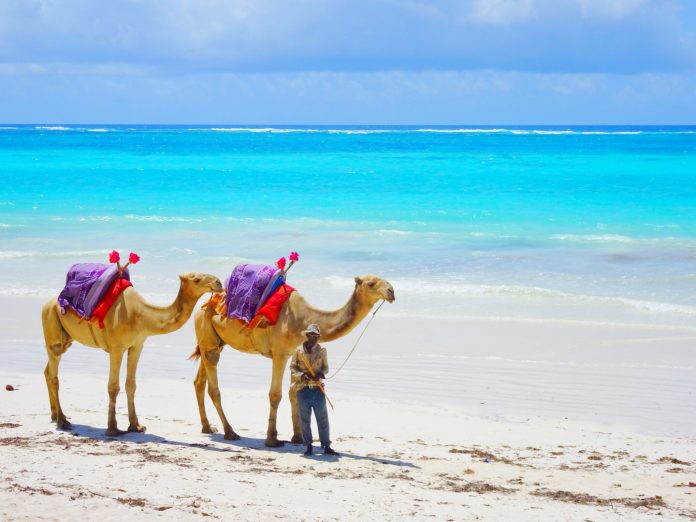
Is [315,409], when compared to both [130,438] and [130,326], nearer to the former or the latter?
[130,438]

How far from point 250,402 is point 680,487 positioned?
190 inches

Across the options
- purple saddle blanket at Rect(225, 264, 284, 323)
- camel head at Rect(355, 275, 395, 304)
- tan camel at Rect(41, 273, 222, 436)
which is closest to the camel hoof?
tan camel at Rect(41, 273, 222, 436)

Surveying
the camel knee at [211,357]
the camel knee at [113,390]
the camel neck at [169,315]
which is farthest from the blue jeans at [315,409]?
the camel knee at [113,390]

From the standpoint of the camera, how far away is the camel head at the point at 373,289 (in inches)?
369

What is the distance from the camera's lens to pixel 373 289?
946 centimetres

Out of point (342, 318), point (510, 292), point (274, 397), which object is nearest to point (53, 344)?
point (274, 397)

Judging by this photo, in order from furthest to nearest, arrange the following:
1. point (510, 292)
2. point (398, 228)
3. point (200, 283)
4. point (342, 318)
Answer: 1. point (398, 228)
2. point (510, 292)
3. point (200, 283)
4. point (342, 318)

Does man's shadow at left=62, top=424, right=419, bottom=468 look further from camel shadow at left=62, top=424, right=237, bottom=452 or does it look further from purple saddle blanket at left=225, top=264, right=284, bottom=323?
purple saddle blanket at left=225, top=264, right=284, bottom=323

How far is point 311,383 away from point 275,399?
0.64 m

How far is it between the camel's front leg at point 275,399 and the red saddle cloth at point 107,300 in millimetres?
1537

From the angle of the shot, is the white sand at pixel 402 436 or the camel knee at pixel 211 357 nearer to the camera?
the white sand at pixel 402 436

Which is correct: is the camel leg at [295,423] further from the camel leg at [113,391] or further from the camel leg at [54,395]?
the camel leg at [54,395]

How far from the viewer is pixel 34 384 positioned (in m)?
12.1

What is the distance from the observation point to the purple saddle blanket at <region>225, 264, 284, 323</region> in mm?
9727
